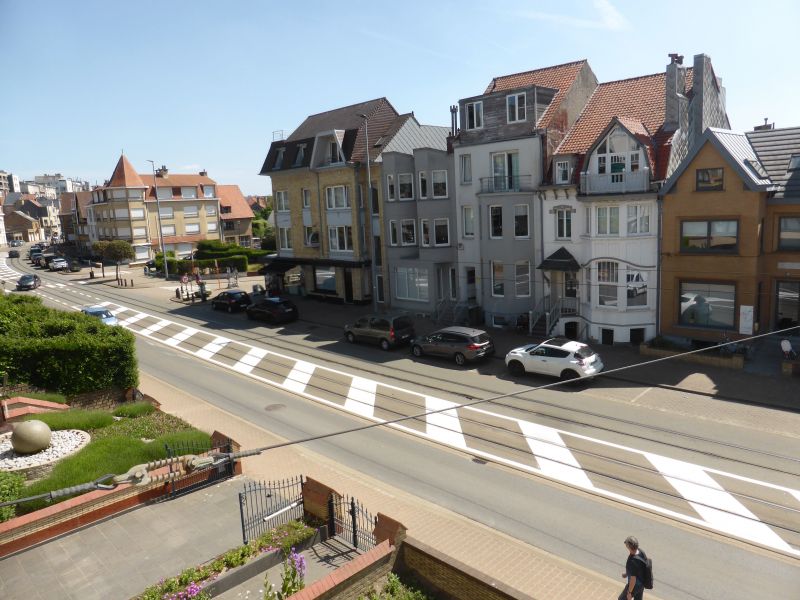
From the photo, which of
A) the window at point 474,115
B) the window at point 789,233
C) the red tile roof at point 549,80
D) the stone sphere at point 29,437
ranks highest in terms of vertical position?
the red tile roof at point 549,80

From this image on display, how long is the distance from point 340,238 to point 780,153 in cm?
2577

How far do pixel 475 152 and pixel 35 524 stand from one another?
85.2ft

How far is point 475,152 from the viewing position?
3219 centimetres

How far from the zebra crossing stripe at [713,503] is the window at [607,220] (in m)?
13.5

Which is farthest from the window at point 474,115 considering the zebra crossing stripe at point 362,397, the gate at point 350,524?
the gate at point 350,524

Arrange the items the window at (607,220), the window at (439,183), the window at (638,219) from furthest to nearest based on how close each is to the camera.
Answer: the window at (439,183) → the window at (607,220) → the window at (638,219)

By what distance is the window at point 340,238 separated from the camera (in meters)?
40.9

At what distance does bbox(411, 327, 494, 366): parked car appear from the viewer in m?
26.3

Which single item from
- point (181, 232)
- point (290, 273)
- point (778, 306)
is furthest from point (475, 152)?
point (181, 232)

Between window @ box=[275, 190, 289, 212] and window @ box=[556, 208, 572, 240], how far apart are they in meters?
23.1

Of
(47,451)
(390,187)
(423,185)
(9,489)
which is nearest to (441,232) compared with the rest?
(423,185)

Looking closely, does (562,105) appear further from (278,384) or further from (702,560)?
(702,560)

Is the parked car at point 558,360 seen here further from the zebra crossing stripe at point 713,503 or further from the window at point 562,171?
the window at point 562,171

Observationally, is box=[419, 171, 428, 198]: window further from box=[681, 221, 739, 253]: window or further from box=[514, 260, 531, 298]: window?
box=[681, 221, 739, 253]: window
